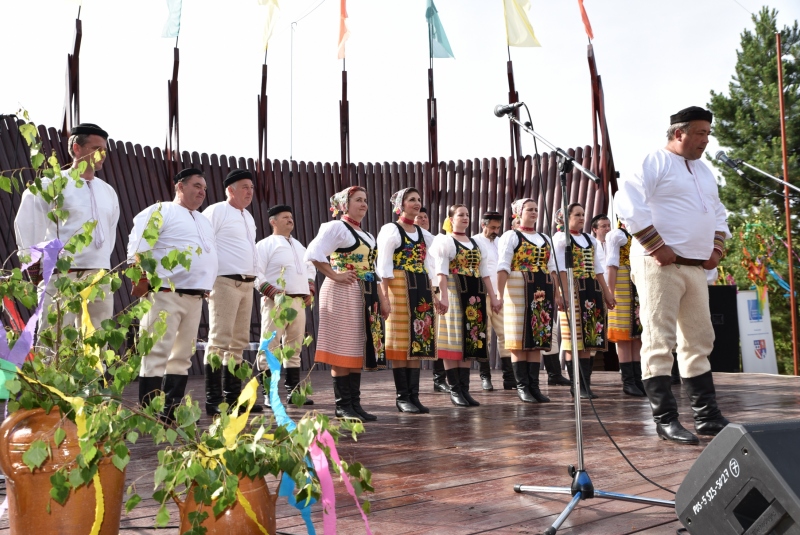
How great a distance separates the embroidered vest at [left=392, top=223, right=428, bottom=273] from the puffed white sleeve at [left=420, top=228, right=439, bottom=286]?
3.1 inches

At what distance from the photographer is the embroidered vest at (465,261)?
18.3 feet

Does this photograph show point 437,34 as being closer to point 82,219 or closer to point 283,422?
point 82,219

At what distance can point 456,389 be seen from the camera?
545 cm

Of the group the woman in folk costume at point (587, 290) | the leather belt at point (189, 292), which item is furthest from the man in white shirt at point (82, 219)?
the woman in folk costume at point (587, 290)

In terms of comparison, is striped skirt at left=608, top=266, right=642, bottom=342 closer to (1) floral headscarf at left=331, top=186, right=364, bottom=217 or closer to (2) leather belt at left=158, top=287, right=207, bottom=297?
(1) floral headscarf at left=331, top=186, right=364, bottom=217

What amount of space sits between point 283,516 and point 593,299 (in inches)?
170

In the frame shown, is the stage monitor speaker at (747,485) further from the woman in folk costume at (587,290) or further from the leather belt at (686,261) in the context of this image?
the woman in folk costume at (587,290)

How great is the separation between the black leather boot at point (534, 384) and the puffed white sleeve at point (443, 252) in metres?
0.96

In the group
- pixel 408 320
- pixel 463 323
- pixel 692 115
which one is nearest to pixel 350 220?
pixel 408 320

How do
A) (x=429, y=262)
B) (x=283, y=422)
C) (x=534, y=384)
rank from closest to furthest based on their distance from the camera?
(x=283, y=422), (x=429, y=262), (x=534, y=384)

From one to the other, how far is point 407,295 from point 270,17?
17.8 feet

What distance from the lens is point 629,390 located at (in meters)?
6.04

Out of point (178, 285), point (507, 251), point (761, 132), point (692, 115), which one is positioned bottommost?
point (178, 285)

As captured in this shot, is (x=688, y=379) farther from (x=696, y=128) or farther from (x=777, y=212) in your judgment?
(x=777, y=212)
